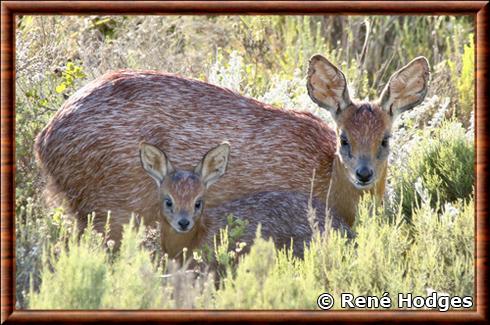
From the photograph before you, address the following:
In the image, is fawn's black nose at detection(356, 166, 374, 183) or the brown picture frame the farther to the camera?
fawn's black nose at detection(356, 166, 374, 183)

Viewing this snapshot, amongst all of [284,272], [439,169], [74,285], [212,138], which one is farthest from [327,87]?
[74,285]

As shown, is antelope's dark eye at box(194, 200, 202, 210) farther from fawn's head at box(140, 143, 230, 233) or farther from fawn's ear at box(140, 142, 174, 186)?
fawn's ear at box(140, 142, 174, 186)

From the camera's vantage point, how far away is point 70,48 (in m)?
12.0

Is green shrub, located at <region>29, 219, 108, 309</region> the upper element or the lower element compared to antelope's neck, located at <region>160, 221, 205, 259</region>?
lower

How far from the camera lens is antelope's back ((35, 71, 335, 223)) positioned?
934cm

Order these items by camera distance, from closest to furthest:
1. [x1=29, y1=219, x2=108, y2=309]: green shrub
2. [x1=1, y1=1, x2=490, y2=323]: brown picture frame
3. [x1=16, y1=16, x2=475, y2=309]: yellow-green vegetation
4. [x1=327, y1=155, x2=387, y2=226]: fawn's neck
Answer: [x1=29, y1=219, x2=108, y2=309]: green shrub → [x1=16, y1=16, x2=475, y2=309]: yellow-green vegetation → [x1=1, y1=1, x2=490, y2=323]: brown picture frame → [x1=327, y1=155, x2=387, y2=226]: fawn's neck

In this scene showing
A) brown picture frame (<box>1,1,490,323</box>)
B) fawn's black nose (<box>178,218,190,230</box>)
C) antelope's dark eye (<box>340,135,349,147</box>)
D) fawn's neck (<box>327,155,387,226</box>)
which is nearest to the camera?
brown picture frame (<box>1,1,490,323</box>)

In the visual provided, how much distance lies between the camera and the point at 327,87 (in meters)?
9.36

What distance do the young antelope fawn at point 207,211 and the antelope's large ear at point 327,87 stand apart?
80 centimetres

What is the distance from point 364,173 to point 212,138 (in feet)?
4.42

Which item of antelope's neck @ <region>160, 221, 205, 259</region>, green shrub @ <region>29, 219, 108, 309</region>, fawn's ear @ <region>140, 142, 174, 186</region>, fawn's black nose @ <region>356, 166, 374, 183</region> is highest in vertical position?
fawn's ear @ <region>140, 142, 174, 186</region>

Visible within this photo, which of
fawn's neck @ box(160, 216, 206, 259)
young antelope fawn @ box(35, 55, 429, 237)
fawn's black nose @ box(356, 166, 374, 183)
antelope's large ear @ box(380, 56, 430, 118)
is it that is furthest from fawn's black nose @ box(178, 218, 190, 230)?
antelope's large ear @ box(380, 56, 430, 118)

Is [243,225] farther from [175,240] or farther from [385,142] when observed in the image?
[385,142]

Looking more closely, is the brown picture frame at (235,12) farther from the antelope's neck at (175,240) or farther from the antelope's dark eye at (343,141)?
the antelope's neck at (175,240)
